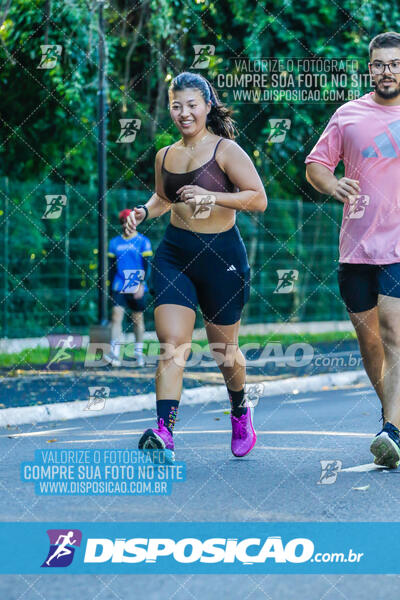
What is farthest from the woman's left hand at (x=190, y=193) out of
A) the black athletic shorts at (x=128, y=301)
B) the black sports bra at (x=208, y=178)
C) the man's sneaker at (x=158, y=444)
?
the black athletic shorts at (x=128, y=301)

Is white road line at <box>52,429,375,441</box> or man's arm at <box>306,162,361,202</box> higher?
man's arm at <box>306,162,361,202</box>

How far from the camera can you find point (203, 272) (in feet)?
20.7

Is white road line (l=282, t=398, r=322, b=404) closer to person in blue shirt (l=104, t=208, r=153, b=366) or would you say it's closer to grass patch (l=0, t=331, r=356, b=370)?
person in blue shirt (l=104, t=208, r=153, b=366)

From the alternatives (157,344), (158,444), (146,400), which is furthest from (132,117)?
(158,444)

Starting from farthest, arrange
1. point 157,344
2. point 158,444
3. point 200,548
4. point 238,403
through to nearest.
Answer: point 157,344 → point 238,403 → point 158,444 → point 200,548

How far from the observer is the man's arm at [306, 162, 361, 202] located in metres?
6.01

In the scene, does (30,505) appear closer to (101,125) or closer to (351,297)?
(351,297)

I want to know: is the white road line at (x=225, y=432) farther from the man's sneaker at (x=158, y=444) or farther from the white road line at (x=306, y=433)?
the man's sneaker at (x=158, y=444)

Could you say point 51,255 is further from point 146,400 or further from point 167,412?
point 167,412

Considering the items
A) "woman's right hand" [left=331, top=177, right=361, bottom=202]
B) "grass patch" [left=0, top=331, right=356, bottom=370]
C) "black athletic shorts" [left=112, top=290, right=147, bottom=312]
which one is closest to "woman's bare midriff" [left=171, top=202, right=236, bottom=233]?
"woman's right hand" [left=331, top=177, right=361, bottom=202]

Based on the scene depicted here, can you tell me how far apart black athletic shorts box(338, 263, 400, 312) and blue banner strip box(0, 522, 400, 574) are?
167 centimetres

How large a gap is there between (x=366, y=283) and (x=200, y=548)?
231 centimetres

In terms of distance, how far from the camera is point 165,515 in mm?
5062

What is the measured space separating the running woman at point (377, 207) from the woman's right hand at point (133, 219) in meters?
0.96
